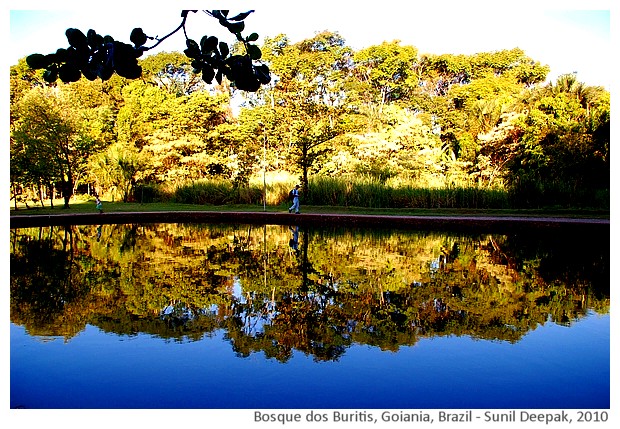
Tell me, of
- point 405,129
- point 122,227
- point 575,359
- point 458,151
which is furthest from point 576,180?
point 575,359

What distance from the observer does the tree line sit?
66.9 ft

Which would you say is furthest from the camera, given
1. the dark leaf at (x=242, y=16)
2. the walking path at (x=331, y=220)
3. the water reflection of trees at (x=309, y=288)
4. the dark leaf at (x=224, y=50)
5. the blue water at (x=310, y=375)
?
the walking path at (x=331, y=220)

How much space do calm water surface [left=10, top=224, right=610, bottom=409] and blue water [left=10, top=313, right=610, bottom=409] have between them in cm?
2

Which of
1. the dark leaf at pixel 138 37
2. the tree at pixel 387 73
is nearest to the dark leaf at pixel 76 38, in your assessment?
the dark leaf at pixel 138 37

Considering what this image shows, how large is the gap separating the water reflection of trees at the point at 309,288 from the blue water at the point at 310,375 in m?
0.31

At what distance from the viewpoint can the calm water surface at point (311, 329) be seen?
446 centimetres

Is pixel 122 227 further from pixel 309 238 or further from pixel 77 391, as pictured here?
pixel 77 391

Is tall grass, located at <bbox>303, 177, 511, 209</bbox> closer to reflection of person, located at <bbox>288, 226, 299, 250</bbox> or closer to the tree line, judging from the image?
the tree line

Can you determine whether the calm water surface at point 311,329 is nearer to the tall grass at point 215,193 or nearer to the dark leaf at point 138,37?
the dark leaf at point 138,37

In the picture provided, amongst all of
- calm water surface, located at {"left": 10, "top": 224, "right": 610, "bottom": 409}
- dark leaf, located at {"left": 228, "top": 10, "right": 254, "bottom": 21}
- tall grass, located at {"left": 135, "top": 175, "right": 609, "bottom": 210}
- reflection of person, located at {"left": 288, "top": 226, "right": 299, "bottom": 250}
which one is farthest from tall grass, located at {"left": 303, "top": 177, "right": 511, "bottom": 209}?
dark leaf, located at {"left": 228, "top": 10, "right": 254, "bottom": 21}

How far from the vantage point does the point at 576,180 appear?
20.2 meters

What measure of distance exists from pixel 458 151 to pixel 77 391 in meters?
28.7

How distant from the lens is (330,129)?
26.9 metres

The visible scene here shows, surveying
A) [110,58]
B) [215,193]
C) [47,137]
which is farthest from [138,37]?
[215,193]
